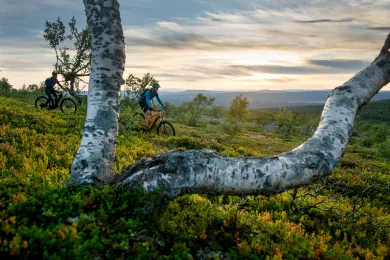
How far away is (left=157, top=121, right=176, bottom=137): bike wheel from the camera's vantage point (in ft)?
65.1

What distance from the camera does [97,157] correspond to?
18.3 feet

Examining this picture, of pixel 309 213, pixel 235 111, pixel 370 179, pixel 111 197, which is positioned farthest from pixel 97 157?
pixel 235 111

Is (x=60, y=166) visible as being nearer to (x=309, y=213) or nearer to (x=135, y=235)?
(x=135, y=235)

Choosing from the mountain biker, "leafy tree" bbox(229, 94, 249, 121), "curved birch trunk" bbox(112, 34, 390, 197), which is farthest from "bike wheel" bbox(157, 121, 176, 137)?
"leafy tree" bbox(229, 94, 249, 121)

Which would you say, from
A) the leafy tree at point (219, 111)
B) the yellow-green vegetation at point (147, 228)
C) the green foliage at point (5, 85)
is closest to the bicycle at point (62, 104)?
the yellow-green vegetation at point (147, 228)

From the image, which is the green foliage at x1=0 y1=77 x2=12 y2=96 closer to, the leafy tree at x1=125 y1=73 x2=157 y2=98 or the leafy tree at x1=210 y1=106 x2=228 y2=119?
the leafy tree at x1=125 y1=73 x2=157 y2=98

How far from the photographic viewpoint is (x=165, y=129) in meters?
20.2

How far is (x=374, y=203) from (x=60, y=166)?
12185 mm

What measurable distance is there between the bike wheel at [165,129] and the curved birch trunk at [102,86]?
45.6ft

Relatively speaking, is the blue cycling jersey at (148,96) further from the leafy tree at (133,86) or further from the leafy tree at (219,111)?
the leafy tree at (219,111)

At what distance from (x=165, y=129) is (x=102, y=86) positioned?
14414 mm

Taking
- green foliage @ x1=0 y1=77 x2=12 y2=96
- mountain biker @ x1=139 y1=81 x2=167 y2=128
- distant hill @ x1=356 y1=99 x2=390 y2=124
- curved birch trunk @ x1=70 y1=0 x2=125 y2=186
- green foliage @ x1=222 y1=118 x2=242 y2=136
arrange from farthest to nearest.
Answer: distant hill @ x1=356 y1=99 x2=390 y2=124, green foliage @ x1=0 y1=77 x2=12 y2=96, green foliage @ x1=222 y1=118 x2=242 y2=136, mountain biker @ x1=139 y1=81 x2=167 y2=128, curved birch trunk @ x1=70 y1=0 x2=125 y2=186

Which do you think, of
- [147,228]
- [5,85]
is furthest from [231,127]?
[5,85]

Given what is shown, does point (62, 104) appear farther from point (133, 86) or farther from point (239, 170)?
point (239, 170)
